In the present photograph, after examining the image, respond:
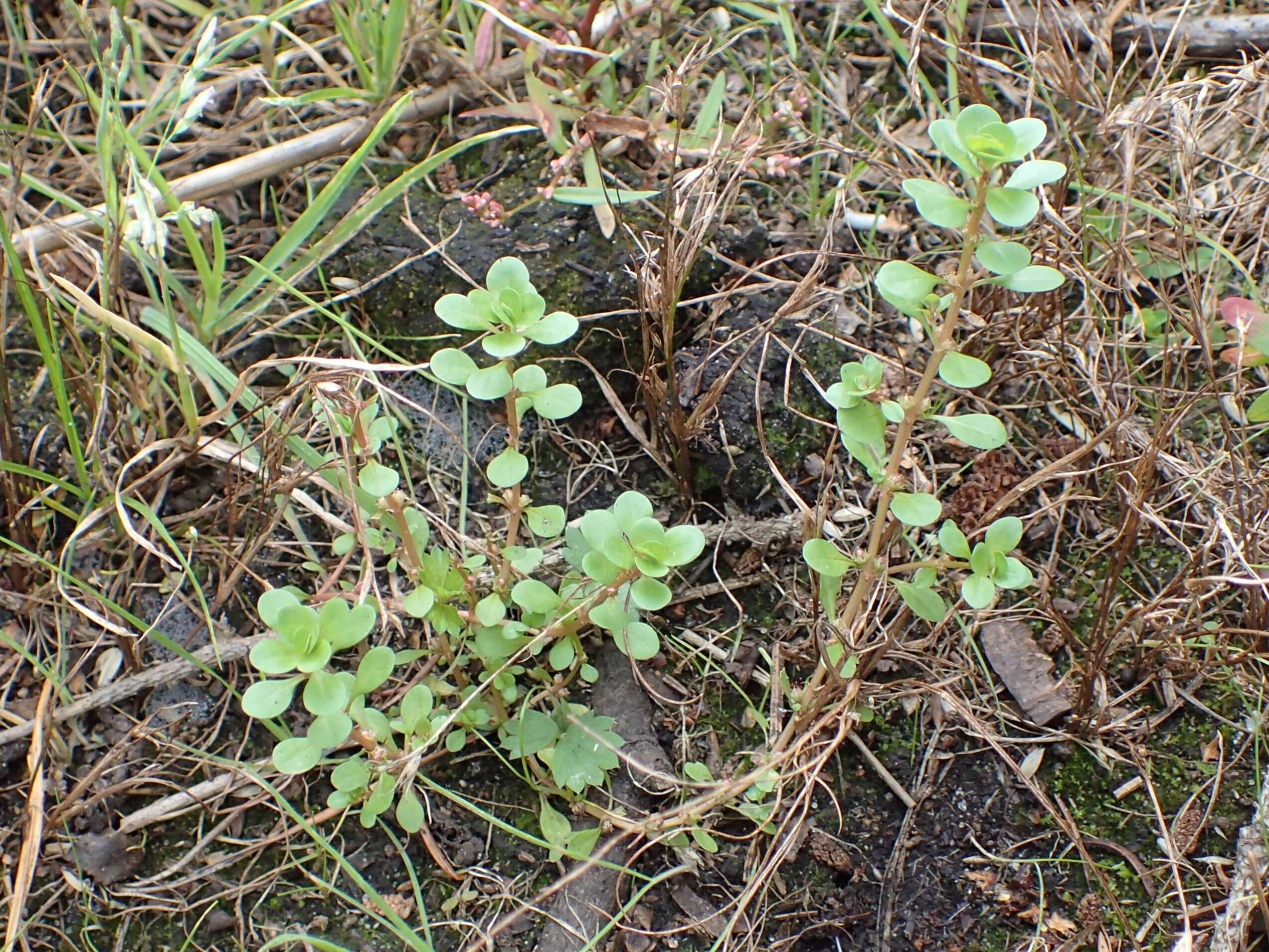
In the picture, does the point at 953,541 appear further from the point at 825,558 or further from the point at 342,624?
the point at 342,624

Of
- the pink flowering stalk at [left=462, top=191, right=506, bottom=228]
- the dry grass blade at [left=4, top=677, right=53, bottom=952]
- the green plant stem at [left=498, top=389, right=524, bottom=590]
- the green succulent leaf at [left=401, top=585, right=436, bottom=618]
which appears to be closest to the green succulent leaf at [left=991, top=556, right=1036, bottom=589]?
the green plant stem at [left=498, top=389, right=524, bottom=590]

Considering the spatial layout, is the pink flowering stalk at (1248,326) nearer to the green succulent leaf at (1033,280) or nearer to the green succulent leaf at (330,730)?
the green succulent leaf at (1033,280)

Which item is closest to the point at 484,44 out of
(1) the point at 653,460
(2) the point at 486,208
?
(2) the point at 486,208

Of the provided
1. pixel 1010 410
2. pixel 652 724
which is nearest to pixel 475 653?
pixel 652 724

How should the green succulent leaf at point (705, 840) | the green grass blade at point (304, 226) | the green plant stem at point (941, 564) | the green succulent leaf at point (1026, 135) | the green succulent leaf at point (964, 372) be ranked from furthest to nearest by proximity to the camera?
the green grass blade at point (304, 226) < the green succulent leaf at point (705, 840) < the green plant stem at point (941, 564) < the green succulent leaf at point (964, 372) < the green succulent leaf at point (1026, 135)

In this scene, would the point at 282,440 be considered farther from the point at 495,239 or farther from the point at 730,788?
the point at 730,788

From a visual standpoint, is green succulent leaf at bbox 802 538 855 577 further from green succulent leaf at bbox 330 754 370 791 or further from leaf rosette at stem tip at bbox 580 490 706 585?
green succulent leaf at bbox 330 754 370 791

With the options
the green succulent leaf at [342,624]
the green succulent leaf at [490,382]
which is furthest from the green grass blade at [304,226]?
the green succulent leaf at [342,624]
